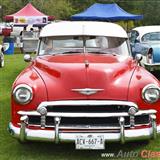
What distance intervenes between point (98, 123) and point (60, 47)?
203 cm

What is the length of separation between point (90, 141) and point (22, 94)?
102 centimetres

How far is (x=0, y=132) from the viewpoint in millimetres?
6707

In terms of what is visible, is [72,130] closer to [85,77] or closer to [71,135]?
[71,135]

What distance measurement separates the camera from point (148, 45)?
11648 millimetres

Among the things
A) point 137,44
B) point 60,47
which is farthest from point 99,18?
Answer: point 60,47

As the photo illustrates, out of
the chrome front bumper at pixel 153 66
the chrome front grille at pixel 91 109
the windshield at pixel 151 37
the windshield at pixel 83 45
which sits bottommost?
the chrome front bumper at pixel 153 66

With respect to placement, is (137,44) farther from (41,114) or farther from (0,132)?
(41,114)

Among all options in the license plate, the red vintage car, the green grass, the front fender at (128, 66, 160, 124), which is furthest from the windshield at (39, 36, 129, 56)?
the license plate

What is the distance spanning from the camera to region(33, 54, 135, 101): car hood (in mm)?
5266

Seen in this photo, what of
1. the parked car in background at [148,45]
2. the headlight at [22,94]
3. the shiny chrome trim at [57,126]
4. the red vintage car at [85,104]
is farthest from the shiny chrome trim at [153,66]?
the shiny chrome trim at [57,126]

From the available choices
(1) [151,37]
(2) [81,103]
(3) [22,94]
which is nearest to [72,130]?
(2) [81,103]

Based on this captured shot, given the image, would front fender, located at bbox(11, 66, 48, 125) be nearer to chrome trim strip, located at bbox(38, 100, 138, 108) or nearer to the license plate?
chrome trim strip, located at bbox(38, 100, 138, 108)

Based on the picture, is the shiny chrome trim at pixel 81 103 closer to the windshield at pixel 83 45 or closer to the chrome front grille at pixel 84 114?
the chrome front grille at pixel 84 114

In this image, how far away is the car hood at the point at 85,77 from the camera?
5.27 metres
